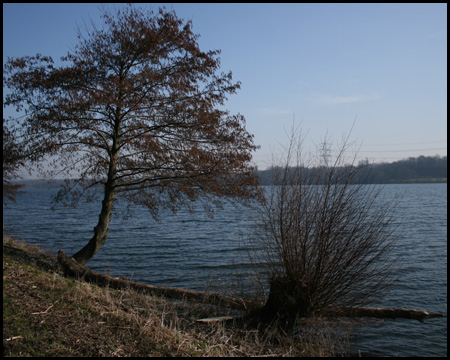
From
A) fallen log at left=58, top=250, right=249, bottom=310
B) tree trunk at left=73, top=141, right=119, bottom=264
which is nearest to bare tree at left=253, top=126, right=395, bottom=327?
fallen log at left=58, top=250, right=249, bottom=310

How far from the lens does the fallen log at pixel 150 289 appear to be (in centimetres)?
923

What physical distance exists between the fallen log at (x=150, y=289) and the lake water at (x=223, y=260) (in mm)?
570

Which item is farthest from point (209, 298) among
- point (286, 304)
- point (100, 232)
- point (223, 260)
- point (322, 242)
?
point (223, 260)

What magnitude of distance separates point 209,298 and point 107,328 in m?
3.83

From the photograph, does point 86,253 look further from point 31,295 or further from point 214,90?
point 214,90

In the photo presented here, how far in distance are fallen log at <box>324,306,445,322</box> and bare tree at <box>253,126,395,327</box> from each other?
19cm

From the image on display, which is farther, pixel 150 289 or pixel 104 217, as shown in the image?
pixel 104 217

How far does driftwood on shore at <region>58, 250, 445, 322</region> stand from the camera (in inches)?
329

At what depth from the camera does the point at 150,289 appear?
10406 mm

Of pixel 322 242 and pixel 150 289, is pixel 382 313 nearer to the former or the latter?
pixel 322 242

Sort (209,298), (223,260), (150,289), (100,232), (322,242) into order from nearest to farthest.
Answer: (322,242) < (209,298) < (150,289) < (100,232) < (223,260)

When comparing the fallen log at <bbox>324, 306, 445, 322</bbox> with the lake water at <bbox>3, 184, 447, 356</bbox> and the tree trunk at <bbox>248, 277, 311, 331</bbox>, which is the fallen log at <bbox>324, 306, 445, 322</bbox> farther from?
the lake water at <bbox>3, 184, 447, 356</bbox>

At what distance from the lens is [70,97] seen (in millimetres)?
10867

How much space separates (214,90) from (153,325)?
8.07 m
